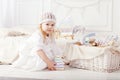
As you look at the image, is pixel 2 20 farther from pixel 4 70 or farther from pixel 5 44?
pixel 4 70

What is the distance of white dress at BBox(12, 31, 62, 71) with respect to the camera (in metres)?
1.62

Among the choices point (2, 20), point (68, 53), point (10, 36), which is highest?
point (2, 20)

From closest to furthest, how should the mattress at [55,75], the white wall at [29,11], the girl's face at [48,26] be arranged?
the mattress at [55,75]
the girl's face at [48,26]
the white wall at [29,11]

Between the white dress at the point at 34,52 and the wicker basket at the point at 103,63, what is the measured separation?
0.19m

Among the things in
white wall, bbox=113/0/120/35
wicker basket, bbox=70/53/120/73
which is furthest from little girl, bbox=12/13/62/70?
white wall, bbox=113/0/120/35

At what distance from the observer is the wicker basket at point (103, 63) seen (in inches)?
60.4

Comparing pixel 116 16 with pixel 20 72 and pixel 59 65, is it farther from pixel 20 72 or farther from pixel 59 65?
pixel 20 72

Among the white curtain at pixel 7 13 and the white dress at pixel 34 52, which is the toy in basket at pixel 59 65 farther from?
the white curtain at pixel 7 13

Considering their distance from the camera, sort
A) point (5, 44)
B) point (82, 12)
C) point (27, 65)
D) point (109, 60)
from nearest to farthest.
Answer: point (109, 60)
point (27, 65)
point (5, 44)
point (82, 12)

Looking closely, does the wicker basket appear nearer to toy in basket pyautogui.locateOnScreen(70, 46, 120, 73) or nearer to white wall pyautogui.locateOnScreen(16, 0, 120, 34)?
toy in basket pyautogui.locateOnScreen(70, 46, 120, 73)

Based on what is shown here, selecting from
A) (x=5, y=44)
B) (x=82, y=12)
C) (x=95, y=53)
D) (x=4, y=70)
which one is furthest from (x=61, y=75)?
(x=82, y=12)

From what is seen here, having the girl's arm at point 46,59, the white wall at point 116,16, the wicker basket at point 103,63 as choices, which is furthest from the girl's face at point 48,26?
the white wall at point 116,16

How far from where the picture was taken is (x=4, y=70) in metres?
1.61

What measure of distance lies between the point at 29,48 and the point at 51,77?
366 millimetres
